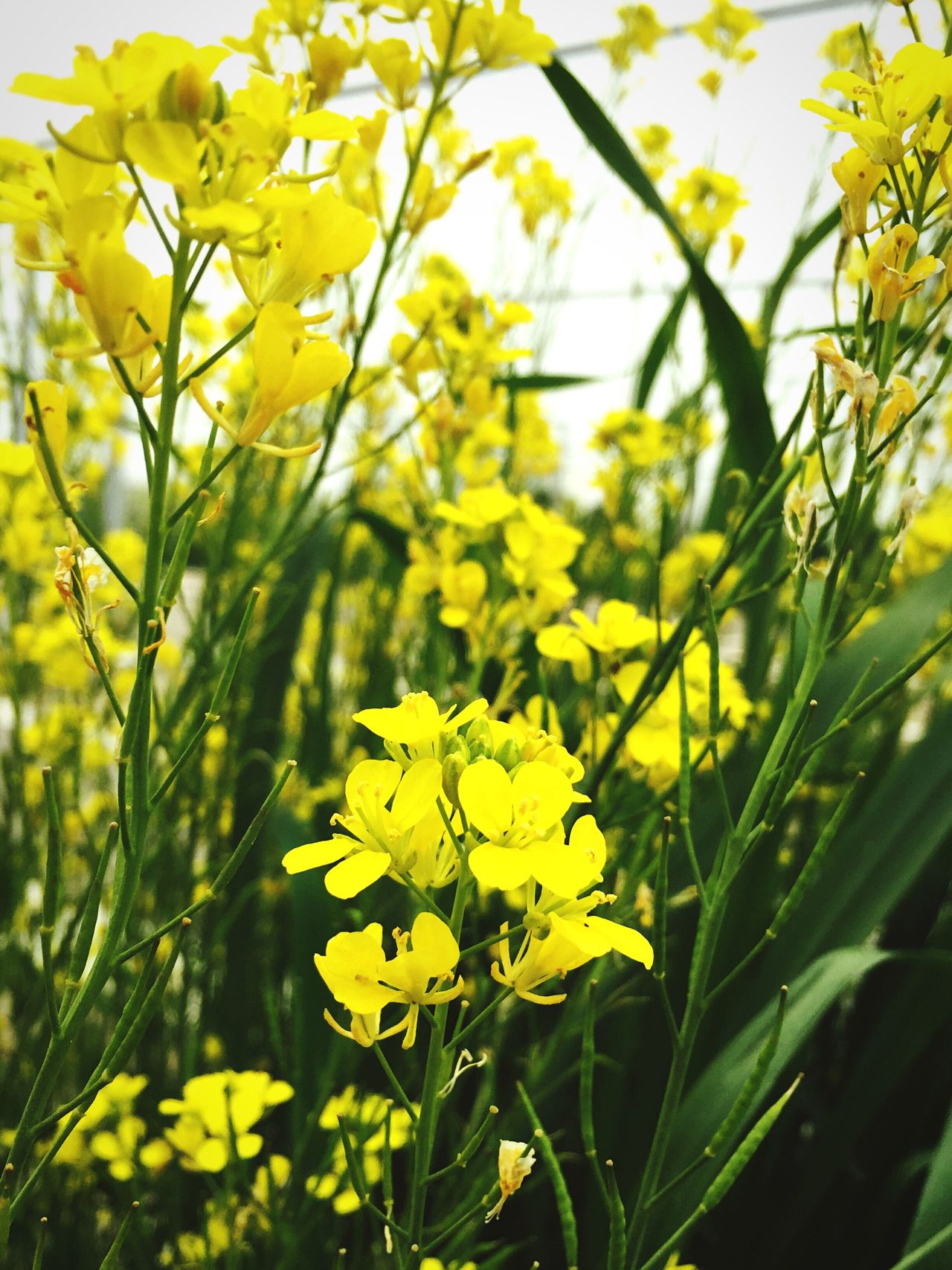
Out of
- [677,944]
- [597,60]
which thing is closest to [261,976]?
[677,944]

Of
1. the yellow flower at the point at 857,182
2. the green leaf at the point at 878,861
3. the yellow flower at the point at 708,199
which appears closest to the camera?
the yellow flower at the point at 857,182

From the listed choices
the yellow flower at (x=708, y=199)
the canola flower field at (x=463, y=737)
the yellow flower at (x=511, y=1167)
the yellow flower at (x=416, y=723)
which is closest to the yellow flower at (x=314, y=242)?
the canola flower field at (x=463, y=737)

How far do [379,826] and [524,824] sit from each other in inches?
1.8

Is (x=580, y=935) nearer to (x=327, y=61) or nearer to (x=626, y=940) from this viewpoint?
(x=626, y=940)

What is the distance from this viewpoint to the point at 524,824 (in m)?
0.25

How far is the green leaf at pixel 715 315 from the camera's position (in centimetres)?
47

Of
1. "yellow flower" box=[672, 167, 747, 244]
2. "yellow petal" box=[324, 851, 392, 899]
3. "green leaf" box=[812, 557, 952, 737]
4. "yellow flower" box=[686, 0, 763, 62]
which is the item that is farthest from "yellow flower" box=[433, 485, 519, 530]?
"yellow flower" box=[686, 0, 763, 62]

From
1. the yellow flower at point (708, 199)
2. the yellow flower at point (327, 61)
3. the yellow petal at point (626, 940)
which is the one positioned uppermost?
A: the yellow flower at point (708, 199)

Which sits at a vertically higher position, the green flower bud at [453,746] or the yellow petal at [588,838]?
the green flower bud at [453,746]

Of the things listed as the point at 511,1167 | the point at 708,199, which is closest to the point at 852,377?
the point at 511,1167

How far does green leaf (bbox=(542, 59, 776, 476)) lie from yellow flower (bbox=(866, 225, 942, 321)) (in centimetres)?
18

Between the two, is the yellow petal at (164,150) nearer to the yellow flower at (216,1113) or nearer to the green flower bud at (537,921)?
the green flower bud at (537,921)

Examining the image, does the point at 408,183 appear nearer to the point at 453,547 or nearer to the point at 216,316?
the point at 453,547

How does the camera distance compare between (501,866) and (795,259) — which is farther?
(795,259)
